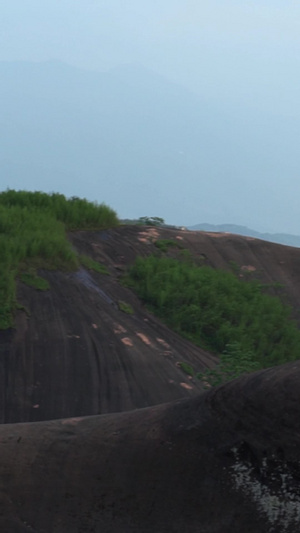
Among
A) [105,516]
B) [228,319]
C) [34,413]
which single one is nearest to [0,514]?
[105,516]

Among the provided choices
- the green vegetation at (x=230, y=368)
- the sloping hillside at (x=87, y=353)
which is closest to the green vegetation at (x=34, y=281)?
the sloping hillside at (x=87, y=353)

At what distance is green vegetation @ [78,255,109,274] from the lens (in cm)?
1198

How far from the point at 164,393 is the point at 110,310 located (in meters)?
1.86

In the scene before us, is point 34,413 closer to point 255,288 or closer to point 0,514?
point 0,514

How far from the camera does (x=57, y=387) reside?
908 centimetres

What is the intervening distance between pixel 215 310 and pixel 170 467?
7940 mm

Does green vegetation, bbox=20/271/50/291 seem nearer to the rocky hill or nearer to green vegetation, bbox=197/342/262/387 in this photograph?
green vegetation, bbox=197/342/262/387

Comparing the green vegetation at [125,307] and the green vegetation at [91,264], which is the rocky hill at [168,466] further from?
the green vegetation at [91,264]

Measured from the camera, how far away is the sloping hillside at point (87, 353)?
896cm

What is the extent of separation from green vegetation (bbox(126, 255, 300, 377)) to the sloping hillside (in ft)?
1.02

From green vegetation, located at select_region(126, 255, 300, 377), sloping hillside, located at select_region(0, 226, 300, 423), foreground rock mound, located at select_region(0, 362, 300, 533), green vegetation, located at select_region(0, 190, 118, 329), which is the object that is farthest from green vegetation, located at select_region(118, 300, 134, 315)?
foreground rock mound, located at select_region(0, 362, 300, 533)

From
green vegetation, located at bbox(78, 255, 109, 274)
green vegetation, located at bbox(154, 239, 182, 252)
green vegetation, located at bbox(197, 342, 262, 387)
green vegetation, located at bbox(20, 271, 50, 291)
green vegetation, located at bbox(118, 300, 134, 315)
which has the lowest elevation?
green vegetation, located at bbox(197, 342, 262, 387)

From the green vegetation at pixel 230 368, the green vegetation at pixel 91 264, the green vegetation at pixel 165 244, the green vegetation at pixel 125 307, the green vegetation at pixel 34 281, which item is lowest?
the green vegetation at pixel 230 368

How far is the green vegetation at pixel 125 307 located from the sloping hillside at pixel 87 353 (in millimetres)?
49
